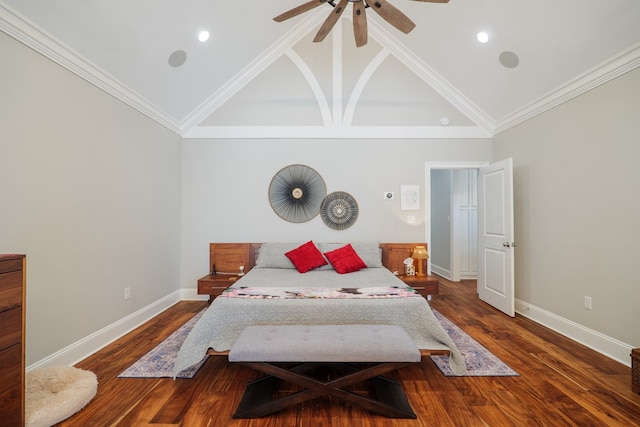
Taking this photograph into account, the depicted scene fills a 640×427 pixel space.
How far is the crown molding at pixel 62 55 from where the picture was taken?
6.28 ft

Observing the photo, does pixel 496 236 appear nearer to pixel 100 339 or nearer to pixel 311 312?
pixel 311 312

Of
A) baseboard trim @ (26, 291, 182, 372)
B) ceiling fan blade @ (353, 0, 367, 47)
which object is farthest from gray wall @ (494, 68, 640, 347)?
baseboard trim @ (26, 291, 182, 372)

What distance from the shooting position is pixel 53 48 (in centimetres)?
220

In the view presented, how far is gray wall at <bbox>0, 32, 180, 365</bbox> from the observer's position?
199 cm

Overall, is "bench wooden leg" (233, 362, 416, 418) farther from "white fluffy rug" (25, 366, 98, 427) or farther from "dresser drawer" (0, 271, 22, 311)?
"dresser drawer" (0, 271, 22, 311)

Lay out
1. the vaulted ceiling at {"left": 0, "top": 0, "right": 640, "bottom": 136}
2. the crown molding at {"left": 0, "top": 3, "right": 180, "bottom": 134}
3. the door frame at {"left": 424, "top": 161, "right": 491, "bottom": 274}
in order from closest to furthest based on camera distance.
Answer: the crown molding at {"left": 0, "top": 3, "right": 180, "bottom": 134}, the vaulted ceiling at {"left": 0, "top": 0, "right": 640, "bottom": 136}, the door frame at {"left": 424, "top": 161, "right": 491, "bottom": 274}

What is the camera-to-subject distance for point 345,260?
3572 mm

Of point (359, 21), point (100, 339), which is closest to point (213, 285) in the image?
point (100, 339)

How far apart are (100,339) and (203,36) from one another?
11.0ft

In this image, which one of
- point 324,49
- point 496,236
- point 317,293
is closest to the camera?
point 317,293

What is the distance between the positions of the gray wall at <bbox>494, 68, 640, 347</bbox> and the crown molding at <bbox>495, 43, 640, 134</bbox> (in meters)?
0.06

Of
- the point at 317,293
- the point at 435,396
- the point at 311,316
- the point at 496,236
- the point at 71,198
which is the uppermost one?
the point at 71,198

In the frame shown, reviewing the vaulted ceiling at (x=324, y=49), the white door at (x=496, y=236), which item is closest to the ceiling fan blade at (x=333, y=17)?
the vaulted ceiling at (x=324, y=49)

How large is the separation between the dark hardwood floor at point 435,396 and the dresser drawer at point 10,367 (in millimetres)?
476
